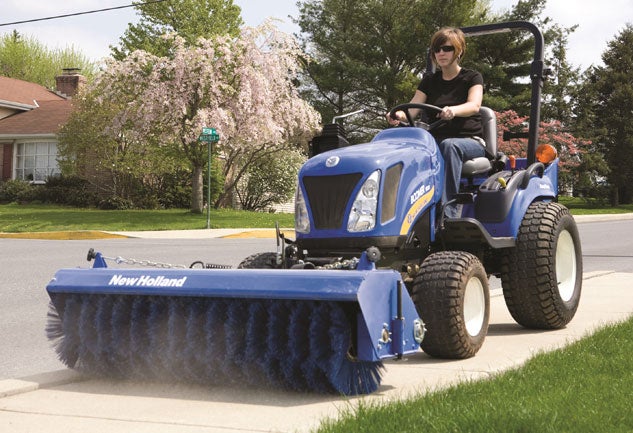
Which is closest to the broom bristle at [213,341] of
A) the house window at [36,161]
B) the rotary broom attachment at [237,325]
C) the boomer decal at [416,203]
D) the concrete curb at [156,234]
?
the rotary broom attachment at [237,325]

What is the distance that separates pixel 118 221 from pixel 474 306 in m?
22.7

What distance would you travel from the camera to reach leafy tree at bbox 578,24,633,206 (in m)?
56.4

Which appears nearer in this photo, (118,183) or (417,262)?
(417,262)

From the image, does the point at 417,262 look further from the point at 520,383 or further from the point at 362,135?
the point at 362,135

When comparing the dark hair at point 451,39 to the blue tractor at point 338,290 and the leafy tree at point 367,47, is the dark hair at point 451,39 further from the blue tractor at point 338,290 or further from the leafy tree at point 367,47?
the leafy tree at point 367,47

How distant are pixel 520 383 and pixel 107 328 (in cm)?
234

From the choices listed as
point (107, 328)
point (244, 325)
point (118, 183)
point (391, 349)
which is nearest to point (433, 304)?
point (391, 349)

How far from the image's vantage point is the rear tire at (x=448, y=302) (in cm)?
526

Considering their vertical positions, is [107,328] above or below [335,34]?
below

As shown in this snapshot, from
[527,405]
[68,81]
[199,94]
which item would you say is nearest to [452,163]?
[527,405]

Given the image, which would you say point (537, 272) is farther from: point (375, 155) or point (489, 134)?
point (375, 155)

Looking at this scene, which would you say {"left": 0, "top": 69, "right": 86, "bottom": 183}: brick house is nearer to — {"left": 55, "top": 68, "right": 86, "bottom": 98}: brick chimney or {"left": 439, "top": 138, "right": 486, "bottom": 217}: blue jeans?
{"left": 55, "top": 68, "right": 86, "bottom": 98}: brick chimney

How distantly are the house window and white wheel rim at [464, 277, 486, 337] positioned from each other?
35787 millimetres

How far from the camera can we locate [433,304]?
5.26 meters
